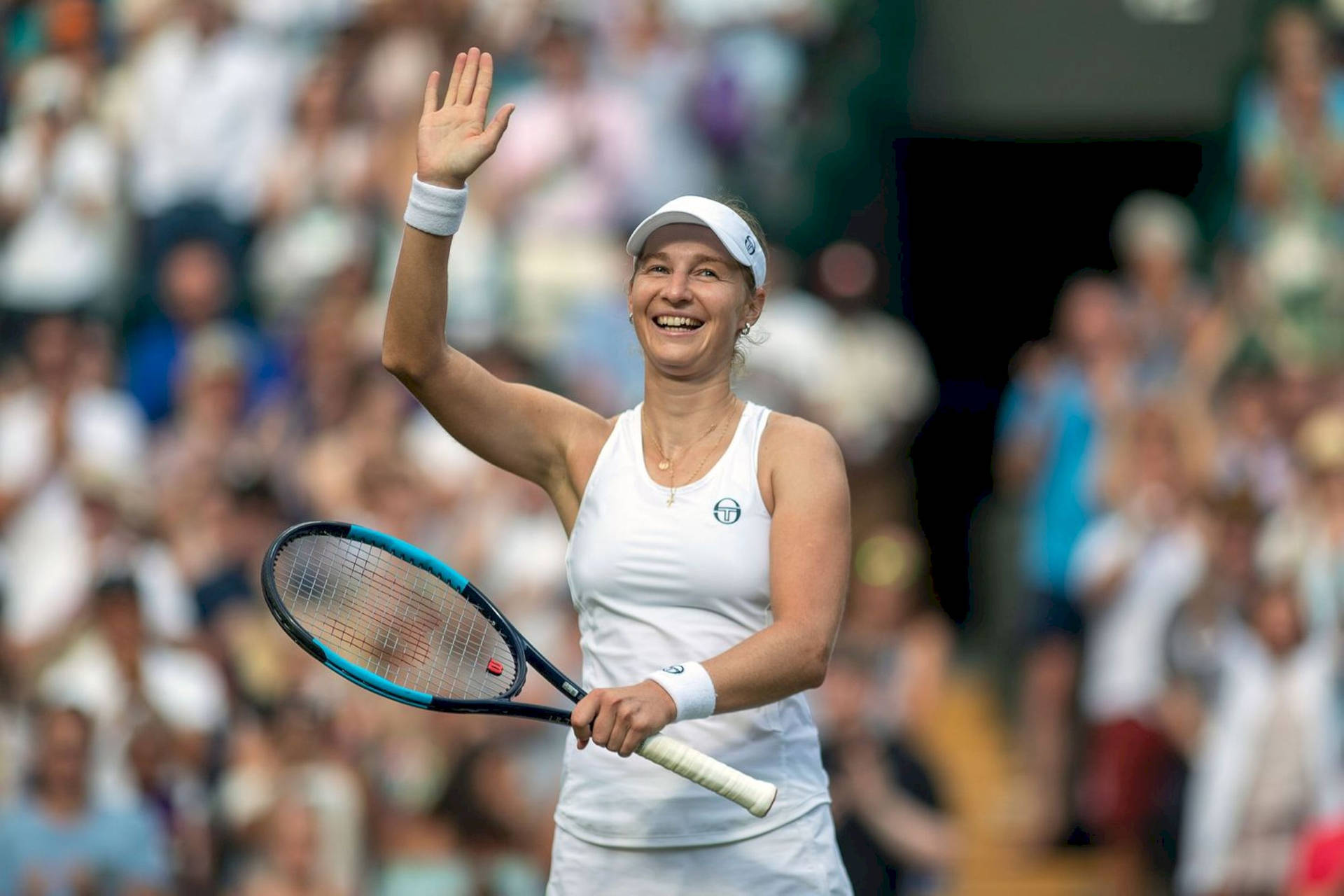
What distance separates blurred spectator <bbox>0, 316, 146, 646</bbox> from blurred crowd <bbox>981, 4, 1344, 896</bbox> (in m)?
3.82

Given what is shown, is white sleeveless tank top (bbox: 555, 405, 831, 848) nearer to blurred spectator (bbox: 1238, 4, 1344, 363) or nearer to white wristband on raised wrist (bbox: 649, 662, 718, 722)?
white wristband on raised wrist (bbox: 649, 662, 718, 722)

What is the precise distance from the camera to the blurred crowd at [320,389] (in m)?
6.89

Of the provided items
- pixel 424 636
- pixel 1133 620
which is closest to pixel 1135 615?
pixel 1133 620

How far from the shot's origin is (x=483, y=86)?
11.5ft

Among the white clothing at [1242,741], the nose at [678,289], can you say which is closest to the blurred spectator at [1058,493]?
the white clothing at [1242,741]

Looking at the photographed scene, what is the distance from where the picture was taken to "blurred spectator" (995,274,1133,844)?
7977 millimetres

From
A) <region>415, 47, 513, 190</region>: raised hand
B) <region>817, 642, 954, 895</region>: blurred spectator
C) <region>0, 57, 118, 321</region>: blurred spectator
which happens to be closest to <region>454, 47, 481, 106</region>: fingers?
<region>415, 47, 513, 190</region>: raised hand

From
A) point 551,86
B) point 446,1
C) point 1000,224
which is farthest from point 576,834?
point 1000,224

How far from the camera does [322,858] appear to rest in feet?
22.3

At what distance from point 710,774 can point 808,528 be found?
0.44 meters

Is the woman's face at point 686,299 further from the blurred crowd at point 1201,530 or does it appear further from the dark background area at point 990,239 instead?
the dark background area at point 990,239

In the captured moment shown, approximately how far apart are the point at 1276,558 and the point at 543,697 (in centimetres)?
281

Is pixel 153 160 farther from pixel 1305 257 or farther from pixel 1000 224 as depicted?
pixel 1305 257

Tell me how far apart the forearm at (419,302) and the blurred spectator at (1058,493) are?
16.3 ft
